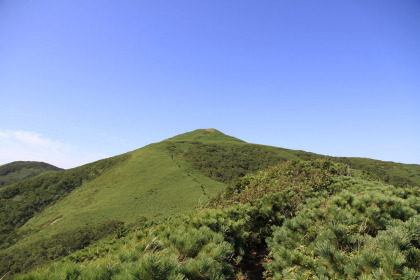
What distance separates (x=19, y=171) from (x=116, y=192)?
327 feet

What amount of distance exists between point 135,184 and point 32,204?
2500cm

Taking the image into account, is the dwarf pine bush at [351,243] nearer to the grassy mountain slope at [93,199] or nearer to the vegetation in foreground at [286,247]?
the vegetation in foreground at [286,247]

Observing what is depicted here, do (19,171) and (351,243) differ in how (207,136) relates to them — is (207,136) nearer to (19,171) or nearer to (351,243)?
(19,171)

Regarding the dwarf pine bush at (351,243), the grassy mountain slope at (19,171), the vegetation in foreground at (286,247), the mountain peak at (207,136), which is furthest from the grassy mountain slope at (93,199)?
the grassy mountain slope at (19,171)

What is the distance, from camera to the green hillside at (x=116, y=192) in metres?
31.4

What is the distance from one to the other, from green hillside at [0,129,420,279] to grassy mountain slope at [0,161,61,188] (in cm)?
5665

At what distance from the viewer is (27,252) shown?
3030cm

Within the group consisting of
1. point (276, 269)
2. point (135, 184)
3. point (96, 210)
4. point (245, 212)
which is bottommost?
point (96, 210)

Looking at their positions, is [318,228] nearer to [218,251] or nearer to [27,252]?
[218,251]

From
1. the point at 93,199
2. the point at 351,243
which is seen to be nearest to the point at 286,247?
the point at 351,243

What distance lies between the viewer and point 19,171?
10881 cm

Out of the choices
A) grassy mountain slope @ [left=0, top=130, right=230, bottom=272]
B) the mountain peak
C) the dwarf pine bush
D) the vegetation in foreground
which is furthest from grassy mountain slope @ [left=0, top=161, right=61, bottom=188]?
the dwarf pine bush

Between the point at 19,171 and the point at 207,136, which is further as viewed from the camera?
the point at 207,136

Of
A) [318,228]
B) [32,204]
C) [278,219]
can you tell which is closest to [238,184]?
[278,219]
